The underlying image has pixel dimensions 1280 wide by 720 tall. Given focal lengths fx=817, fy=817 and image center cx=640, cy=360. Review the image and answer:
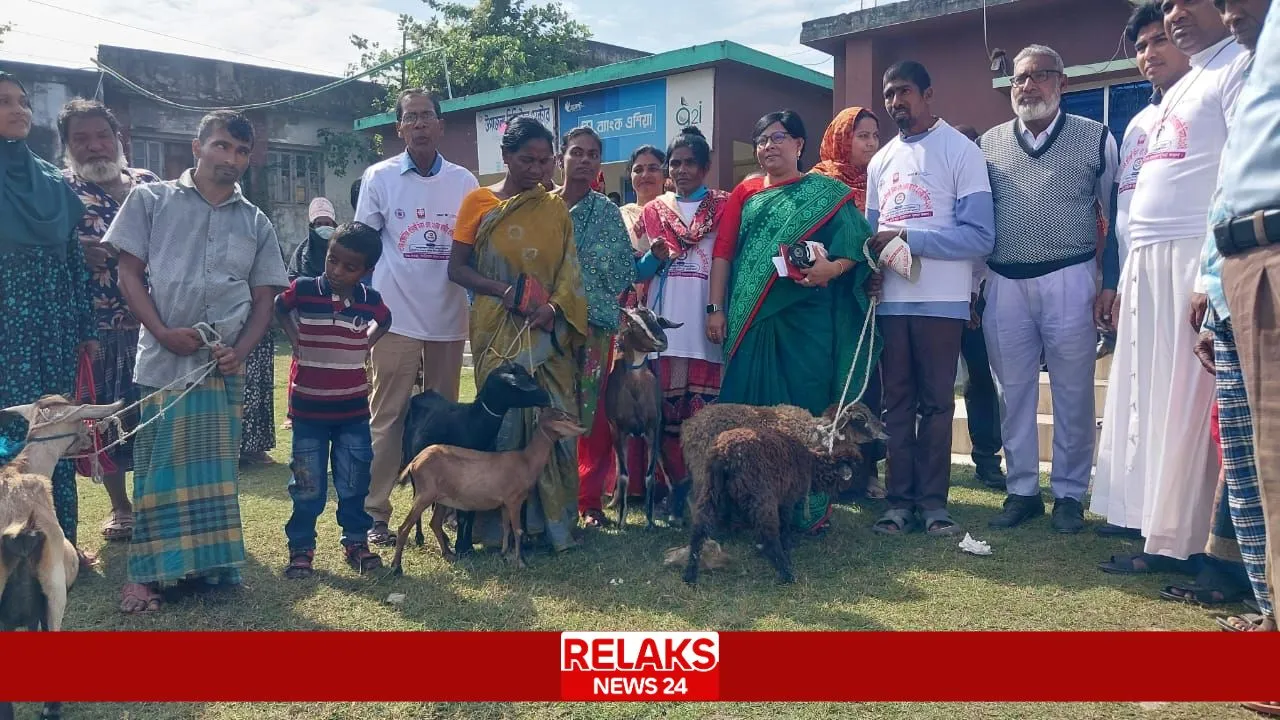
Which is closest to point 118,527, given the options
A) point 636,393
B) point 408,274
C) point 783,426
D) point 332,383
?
point 332,383

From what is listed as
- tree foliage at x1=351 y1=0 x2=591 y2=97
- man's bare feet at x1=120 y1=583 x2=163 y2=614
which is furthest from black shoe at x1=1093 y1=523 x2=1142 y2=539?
tree foliage at x1=351 y1=0 x2=591 y2=97

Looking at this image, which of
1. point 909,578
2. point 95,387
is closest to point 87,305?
point 95,387

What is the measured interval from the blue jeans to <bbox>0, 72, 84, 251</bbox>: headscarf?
1532 millimetres

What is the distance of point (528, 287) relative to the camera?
14.8 ft

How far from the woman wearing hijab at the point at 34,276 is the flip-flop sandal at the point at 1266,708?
5.22 m

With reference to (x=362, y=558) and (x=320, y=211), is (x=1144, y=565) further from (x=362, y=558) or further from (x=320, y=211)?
(x=320, y=211)

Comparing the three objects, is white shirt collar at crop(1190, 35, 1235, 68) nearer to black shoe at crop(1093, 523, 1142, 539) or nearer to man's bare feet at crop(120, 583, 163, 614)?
black shoe at crop(1093, 523, 1142, 539)

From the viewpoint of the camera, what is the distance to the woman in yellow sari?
14.9 ft

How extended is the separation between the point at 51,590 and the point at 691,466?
110 inches

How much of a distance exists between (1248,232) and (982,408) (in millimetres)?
4089

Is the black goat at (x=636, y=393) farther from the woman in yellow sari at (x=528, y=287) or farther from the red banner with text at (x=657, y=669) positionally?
the red banner with text at (x=657, y=669)

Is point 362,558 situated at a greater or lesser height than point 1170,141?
lesser

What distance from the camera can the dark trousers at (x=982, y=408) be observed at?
627cm

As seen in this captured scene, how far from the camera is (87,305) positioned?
4.44m
